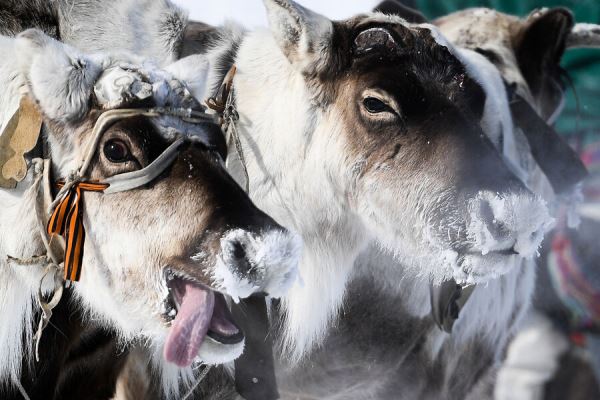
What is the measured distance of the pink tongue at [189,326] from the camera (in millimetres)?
1792

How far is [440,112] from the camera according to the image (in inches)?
89.4

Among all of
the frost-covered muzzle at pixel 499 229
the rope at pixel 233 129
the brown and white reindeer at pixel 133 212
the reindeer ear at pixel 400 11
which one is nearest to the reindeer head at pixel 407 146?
the frost-covered muzzle at pixel 499 229

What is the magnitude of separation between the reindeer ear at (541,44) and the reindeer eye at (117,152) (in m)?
1.85

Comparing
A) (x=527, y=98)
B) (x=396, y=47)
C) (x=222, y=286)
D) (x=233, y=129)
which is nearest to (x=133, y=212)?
(x=222, y=286)

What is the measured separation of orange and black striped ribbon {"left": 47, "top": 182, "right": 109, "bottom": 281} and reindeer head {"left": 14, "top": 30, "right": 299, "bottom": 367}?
18 mm

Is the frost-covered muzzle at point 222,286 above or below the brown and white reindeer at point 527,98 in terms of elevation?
above

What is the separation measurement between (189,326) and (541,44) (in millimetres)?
1956

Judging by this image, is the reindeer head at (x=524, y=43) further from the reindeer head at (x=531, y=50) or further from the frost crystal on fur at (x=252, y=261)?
the frost crystal on fur at (x=252, y=261)

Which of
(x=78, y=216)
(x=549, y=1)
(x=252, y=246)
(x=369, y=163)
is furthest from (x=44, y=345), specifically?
(x=549, y=1)

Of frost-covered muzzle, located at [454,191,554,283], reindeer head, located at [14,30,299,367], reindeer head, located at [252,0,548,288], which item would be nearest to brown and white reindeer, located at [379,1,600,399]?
reindeer head, located at [252,0,548,288]

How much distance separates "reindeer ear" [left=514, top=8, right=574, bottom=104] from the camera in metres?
3.16

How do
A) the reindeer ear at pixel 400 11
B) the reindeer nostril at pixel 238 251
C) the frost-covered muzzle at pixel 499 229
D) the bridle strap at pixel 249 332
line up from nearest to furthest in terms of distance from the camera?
the reindeer nostril at pixel 238 251 < the frost-covered muzzle at pixel 499 229 < the bridle strap at pixel 249 332 < the reindeer ear at pixel 400 11

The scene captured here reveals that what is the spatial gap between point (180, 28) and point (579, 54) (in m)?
2.17

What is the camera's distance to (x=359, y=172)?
7.61 feet
